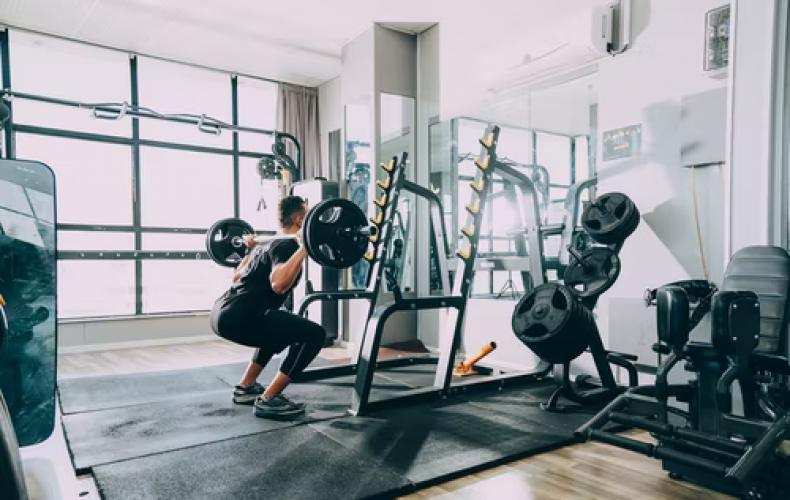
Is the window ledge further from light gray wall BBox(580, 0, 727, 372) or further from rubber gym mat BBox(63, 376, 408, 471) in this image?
light gray wall BBox(580, 0, 727, 372)

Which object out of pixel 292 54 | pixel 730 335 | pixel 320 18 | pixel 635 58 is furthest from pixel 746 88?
pixel 292 54

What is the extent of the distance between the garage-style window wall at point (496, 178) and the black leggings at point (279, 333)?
156 centimetres

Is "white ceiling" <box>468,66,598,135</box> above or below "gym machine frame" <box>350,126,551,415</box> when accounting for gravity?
above

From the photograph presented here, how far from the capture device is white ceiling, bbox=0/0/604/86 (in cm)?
428

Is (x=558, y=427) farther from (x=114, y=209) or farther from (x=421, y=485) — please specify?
(x=114, y=209)

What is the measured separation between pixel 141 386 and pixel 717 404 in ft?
11.7

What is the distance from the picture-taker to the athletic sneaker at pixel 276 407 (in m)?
2.91

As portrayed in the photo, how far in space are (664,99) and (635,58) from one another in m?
0.36

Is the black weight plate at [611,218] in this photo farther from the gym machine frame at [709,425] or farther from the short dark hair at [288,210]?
the short dark hair at [288,210]

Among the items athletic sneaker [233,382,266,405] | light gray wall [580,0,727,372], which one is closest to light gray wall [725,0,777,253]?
light gray wall [580,0,727,372]

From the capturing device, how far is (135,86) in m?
5.73

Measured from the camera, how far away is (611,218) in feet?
10.2

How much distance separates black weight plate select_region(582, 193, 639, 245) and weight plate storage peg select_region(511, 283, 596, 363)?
0.43m

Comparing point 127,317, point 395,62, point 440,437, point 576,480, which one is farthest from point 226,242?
point 576,480
